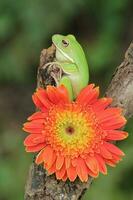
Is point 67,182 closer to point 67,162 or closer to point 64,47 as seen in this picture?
point 67,162

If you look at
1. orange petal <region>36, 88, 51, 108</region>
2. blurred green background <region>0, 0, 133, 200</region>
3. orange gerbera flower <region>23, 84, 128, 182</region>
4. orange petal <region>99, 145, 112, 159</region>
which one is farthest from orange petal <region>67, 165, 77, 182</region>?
blurred green background <region>0, 0, 133, 200</region>

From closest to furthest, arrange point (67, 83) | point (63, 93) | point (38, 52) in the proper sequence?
point (63, 93), point (67, 83), point (38, 52)

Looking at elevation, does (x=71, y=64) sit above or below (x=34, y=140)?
above

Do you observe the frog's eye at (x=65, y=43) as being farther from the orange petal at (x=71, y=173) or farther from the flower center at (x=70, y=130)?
the orange petal at (x=71, y=173)

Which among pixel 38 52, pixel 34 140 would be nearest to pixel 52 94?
pixel 34 140

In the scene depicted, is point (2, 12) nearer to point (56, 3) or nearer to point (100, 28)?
point (56, 3)
